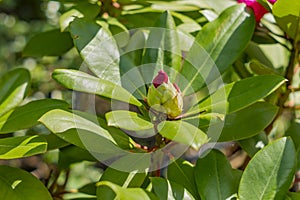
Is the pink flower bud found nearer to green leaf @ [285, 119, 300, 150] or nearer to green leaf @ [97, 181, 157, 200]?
green leaf @ [97, 181, 157, 200]

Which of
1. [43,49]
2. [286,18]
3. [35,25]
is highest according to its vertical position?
[286,18]

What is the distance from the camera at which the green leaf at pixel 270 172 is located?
32.2 inches

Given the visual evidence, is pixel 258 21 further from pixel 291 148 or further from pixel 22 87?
pixel 22 87

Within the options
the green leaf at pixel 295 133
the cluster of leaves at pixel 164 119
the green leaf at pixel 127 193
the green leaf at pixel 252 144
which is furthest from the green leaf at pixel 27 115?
the green leaf at pixel 295 133

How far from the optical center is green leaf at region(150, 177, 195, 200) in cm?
77

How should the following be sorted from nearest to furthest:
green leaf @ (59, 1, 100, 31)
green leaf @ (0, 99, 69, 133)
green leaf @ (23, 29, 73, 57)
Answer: green leaf @ (0, 99, 69, 133), green leaf @ (59, 1, 100, 31), green leaf @ (23, 29, 73, 57)

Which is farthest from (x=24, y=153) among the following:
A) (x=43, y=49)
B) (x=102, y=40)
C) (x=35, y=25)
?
(x=35, y=25)

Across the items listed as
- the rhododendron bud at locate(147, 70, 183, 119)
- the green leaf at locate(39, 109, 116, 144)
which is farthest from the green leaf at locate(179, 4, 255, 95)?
the green leaf at locate(39, 109, 116, 144)

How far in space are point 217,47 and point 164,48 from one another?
0.10 m

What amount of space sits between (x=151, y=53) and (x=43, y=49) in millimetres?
361

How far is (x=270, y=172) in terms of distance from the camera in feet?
2.70

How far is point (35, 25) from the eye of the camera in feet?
10.1

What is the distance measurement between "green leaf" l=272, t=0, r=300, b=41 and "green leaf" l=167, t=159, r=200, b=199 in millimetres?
314

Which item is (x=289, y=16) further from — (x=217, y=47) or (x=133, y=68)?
(x=133, y=68)
